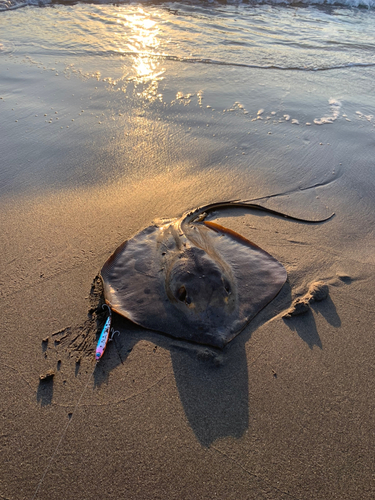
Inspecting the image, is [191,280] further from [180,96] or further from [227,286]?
[180,96]

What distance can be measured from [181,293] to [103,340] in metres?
0.71

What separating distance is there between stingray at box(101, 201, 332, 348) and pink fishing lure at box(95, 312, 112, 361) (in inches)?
4.9

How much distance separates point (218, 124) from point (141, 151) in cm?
154

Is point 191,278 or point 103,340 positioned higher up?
point 191,278

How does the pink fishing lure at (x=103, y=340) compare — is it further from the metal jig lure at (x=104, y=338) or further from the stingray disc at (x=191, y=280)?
the stingray disc at (x=191, y=280)

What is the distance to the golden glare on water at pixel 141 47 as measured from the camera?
6945mm

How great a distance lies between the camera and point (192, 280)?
2.77 metres

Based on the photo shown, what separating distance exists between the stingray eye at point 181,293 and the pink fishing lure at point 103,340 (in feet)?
1.94

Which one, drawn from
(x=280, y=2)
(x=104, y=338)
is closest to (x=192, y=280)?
(x=104, y=338)

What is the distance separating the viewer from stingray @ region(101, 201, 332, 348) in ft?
8.54

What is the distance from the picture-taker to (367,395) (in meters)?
2.46

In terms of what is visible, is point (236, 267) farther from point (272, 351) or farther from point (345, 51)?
point (345, 51)

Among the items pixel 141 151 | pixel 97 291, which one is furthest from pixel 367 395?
pixel 141 151

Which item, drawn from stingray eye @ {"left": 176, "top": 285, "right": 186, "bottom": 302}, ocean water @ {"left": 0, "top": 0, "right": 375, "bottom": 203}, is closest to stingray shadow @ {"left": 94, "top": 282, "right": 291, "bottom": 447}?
stingray eye @ {"left": 176, "top": 285, "right": 186, "bottom": 302}
